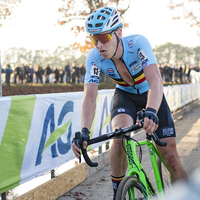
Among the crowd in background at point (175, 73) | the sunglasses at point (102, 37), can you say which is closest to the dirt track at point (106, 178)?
the sunglasses at point (102, 37)

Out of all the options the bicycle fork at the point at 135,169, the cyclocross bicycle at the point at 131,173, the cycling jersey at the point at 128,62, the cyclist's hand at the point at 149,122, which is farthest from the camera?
the cycling jersey at the point at 128,62

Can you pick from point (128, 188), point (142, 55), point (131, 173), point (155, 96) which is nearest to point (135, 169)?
point (131, 173)

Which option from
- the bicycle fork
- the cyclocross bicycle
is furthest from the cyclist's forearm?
the bicycle fork

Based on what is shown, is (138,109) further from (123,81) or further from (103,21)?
(103,21)

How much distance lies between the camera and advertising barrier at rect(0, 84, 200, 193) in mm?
4051

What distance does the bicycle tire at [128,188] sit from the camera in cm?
244

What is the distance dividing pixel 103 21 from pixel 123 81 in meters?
0.80

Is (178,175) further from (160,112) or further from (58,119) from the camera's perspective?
(58,119)

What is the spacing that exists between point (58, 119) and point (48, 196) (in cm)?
122

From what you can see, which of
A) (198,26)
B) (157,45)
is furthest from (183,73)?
(157,45)

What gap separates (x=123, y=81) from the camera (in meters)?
3.47

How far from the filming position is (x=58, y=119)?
5332 mm

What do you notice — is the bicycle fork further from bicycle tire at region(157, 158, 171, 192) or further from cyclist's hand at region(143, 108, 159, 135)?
bicycle tire at region(157, 158, 171, 192)

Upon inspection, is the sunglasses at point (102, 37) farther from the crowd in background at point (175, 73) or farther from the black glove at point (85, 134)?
the crowd in background at point (175, 73)
